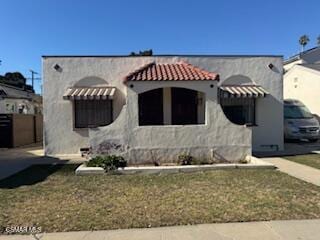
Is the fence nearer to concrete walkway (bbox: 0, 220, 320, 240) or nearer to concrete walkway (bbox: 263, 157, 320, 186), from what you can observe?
concrete walkway (bbox: 263, 157, 320, 186)

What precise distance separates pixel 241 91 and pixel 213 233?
11.3 meters

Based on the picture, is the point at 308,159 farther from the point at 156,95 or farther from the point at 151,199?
the point at 151,199

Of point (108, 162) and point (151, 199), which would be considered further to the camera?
point (108, 162)

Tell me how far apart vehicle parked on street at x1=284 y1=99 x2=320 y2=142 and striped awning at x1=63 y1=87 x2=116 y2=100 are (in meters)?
9.99

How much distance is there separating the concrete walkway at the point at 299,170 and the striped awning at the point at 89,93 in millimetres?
6827

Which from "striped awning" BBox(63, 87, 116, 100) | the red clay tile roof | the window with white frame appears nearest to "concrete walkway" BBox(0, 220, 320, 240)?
the red clay tile roof

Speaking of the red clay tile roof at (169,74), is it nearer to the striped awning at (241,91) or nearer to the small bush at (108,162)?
the striped awning at (241,91)

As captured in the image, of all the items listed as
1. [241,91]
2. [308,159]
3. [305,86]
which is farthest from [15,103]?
[308,159]

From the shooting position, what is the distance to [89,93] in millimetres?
15945

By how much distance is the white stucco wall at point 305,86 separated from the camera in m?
24.0

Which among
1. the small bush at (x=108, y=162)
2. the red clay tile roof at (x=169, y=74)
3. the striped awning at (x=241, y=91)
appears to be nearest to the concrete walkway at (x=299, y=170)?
the striped awning at (x=241, y=91)

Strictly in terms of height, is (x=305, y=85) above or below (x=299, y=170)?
above

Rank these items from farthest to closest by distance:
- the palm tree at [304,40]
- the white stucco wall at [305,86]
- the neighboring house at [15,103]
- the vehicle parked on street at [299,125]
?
the palm tree at [304,40] → the neighboring house at [15,103] → the white stucco wall at [305,86] → the vehicle parked on street at [299,125]

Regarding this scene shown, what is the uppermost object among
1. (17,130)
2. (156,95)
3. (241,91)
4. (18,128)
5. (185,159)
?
(241,91)
